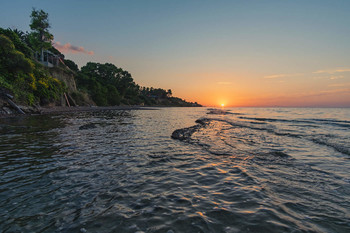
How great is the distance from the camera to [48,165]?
6.41 metres

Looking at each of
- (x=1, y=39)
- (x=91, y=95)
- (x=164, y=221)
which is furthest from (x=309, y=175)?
(x=91, y=95)

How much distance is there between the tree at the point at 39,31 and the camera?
170 feet

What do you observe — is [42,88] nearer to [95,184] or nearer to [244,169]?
[95,184]

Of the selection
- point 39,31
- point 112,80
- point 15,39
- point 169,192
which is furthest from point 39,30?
point 169,192

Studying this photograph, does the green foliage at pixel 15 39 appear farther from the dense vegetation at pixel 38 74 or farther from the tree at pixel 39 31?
the tree at pixel 39 31

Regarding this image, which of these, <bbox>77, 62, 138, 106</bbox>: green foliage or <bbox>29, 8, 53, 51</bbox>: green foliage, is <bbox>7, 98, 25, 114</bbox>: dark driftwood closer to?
<bbox>29, 8, 53, 51</bbox>: green foliage

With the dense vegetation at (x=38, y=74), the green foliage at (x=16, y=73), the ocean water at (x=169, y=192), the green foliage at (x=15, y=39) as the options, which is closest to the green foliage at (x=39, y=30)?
the dense vegetation at (x=38, y=74)

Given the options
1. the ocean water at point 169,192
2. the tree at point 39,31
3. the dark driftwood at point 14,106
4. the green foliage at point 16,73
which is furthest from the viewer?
the tree at point 39,31

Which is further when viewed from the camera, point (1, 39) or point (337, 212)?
point (1, 39)

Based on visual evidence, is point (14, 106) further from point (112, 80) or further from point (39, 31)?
point (112, 80)

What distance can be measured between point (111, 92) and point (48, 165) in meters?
90.9

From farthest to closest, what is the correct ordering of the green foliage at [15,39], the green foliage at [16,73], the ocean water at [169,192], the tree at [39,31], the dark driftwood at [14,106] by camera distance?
the tree at [39,31] → the green foliage at [15,39] → the green foliage at [16,73] → the dark driftwood at [14,106] → the ocean water at [169,192]

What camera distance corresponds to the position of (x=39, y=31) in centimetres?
5319

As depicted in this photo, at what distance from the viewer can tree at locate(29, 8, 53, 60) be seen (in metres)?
51.9
